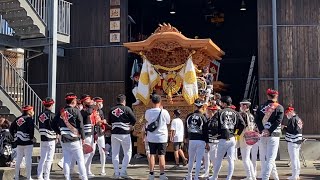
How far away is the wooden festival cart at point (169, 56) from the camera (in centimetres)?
1445

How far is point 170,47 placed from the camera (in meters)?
14.6

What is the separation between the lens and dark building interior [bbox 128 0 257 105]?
2169 centimetres

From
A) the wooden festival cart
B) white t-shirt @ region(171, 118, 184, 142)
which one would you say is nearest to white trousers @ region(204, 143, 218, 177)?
white t-shirt @ region(171, 118, 184, 142)

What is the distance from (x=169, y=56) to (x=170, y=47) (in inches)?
20.3

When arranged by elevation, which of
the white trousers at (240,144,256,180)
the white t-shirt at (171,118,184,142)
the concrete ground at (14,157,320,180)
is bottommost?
the concrete ground at (14,157,320,180)

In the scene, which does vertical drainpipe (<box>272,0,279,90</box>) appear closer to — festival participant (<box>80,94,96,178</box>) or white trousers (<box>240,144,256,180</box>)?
white trousers (<box>240,144,256,180</box>)

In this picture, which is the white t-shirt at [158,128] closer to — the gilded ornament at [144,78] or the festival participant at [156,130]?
the festival participant at [156,130]

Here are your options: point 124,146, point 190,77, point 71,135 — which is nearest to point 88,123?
point 124,146

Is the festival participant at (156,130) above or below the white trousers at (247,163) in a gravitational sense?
above

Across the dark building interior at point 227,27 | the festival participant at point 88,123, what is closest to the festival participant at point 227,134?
the festival participant at point 88,123

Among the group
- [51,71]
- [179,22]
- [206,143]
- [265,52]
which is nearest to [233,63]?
[179,22]

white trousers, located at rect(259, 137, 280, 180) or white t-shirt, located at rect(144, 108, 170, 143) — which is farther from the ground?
white t-shirt, located at rect(144, 108, 170, 143)

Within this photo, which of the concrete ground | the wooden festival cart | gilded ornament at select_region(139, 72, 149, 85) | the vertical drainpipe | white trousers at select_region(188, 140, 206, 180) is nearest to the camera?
white trousers at select_region(188, 140, 206, 180)

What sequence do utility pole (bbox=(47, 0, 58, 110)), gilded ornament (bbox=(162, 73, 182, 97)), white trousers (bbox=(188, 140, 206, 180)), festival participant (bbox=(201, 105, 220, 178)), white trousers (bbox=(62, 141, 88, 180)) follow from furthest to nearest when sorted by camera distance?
utility pole (bbox=(47, 0, 58, 110)), gilded ornament (bbox=(162, 73, 182, 97)), white trousers (bbox=(188, 140, 206, 180)), festival participant (bbox=(201, 105, 220, 178)), white trousers (bbox=(62, 141, 88, 180))
